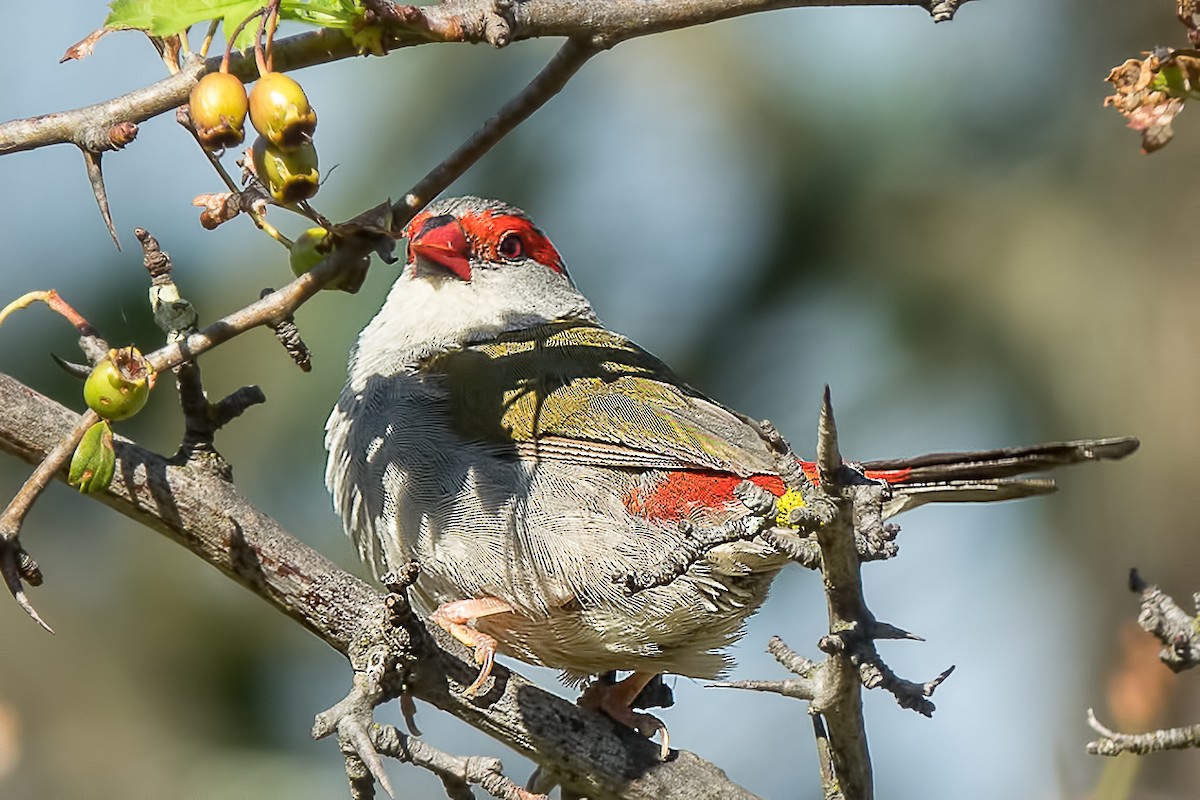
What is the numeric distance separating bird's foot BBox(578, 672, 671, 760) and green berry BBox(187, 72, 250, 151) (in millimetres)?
2351

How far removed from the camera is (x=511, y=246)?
5.12m

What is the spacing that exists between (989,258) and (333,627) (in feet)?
15.3

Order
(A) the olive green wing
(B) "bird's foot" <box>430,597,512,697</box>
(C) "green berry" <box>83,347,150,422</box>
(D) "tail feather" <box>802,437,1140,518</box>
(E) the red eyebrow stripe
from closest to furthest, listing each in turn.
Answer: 1. (C) "green berry" <box>83,347,150,422</box>
2. (D) "tail feather" <box>802,437,1140,518</box>
3. (B) "bird's foot" <box>430,597,512,697</box>
4. (A) the olive green wing
5. (E) the red eyebrow stripe

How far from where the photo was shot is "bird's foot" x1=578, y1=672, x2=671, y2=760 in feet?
13.1

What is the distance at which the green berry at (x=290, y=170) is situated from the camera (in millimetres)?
2139

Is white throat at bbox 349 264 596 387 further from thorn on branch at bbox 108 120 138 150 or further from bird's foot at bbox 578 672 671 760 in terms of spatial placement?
thorn on branch at bbox 108 120 138 150

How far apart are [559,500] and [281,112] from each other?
6.22ft

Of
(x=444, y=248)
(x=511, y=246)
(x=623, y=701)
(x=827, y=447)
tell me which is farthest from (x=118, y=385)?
(x=511, y=246)

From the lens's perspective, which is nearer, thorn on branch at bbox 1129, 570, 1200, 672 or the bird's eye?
thorn on branch at bbox 1129, 570, 1200, 672

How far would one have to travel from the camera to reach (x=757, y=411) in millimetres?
6434

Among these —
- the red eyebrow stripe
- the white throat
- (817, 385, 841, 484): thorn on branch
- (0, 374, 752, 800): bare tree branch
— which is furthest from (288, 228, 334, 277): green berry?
the red eyebrow stripe

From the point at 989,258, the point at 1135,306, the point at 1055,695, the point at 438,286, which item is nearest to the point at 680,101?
the point at 989,258

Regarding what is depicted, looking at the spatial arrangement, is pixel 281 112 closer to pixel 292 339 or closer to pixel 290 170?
pixel 290 170

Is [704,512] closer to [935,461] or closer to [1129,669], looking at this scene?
[935,461]
